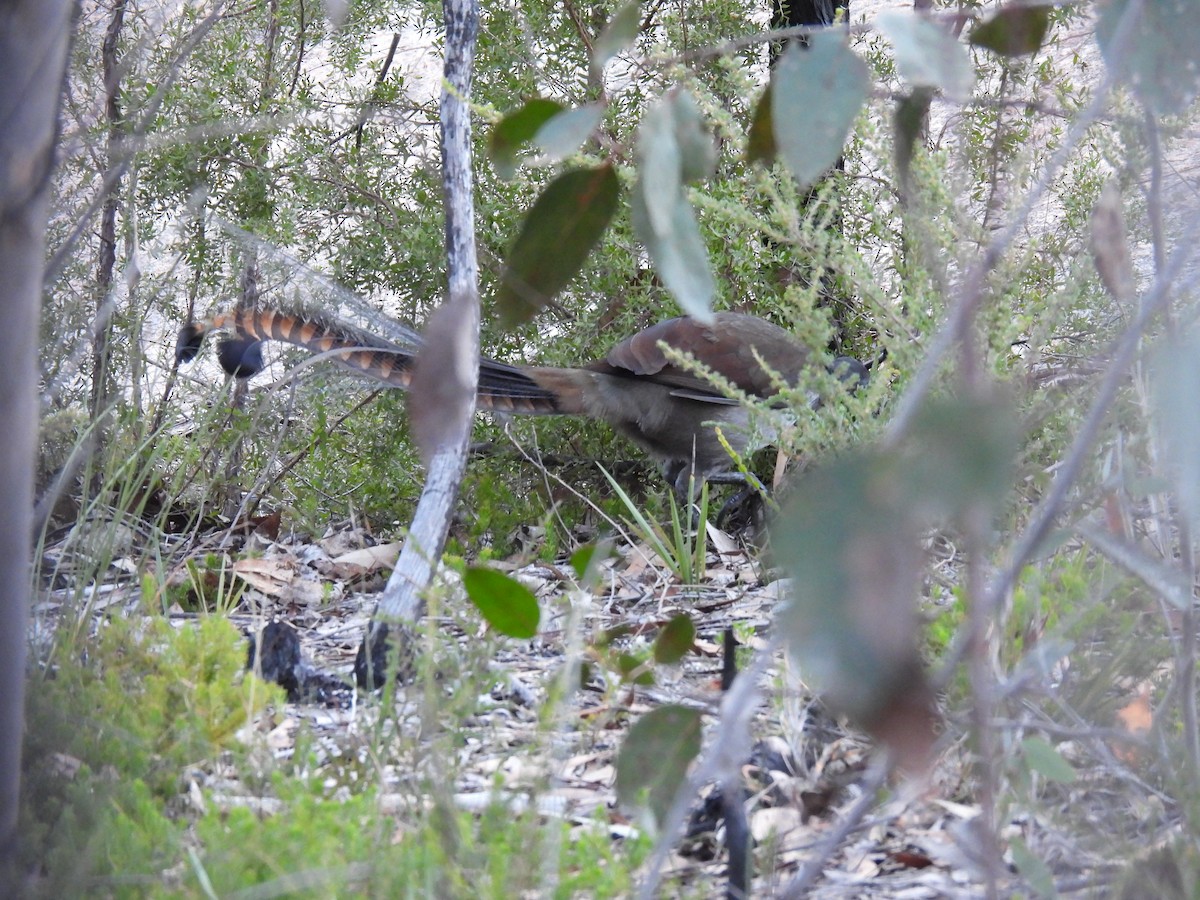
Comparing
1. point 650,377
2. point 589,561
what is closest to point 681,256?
point 589,561

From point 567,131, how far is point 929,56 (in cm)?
23

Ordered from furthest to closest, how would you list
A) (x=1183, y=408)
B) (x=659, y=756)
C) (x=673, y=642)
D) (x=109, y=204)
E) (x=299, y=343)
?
(x=109, y=204) < (x=299, y=343) < (x=673, y=642) < (x=659, y=756) < (x=1183, y=408)

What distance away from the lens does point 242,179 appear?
4020mm

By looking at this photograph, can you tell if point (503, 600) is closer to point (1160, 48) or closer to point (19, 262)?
point (19, 262)

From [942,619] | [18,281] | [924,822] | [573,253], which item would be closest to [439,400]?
[573,253]

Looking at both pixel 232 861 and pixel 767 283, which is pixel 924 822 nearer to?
pixel 232 861

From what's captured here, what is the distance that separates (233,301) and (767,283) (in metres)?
1.81

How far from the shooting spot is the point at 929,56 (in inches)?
27.1

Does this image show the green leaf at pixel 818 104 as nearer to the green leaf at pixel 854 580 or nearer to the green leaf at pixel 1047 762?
the green leaf at pixel 854 580

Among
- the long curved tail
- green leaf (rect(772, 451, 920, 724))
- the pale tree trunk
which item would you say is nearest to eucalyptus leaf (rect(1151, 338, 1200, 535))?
green leaf (rect(772, 451, 920, 724))

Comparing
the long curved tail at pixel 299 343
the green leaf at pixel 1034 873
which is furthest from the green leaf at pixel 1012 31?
the long curved tail at pixel 299 343

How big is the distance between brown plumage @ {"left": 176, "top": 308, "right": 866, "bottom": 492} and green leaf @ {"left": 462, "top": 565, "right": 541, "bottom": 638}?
2.09 m

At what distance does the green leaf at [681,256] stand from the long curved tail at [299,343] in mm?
2161

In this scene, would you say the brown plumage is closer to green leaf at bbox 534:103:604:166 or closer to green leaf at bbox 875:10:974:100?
green leaf at bbox 534:103:604:166
